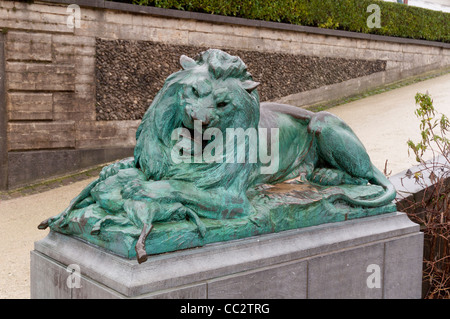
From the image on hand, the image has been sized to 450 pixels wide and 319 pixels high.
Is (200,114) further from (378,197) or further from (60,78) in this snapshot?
(60,78)

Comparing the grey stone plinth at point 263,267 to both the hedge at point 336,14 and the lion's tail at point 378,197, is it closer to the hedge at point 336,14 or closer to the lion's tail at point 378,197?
the lion's tail at point 378,197

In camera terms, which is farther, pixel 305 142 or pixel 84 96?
pixel 84 96

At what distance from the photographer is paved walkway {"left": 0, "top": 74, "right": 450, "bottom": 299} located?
4.67 metres

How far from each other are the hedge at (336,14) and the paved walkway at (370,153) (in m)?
1.92

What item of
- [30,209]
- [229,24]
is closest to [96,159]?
[30,209]

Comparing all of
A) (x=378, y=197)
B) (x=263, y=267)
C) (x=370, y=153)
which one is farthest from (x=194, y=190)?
(x=370, y=153)

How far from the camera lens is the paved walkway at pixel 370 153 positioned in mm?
4668

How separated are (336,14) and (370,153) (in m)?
6.28

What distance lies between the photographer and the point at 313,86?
12.6 metres

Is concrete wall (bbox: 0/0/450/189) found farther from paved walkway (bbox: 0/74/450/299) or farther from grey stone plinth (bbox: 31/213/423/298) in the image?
grey stone plinth (bbox: 31/213/423/298)

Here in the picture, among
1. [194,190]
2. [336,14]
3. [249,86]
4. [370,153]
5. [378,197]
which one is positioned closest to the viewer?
[194,190]

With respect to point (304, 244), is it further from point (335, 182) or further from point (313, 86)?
point (313, 86)

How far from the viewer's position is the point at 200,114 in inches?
99.6
